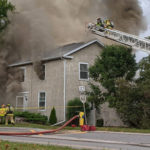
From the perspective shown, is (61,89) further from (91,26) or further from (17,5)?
(17,5)

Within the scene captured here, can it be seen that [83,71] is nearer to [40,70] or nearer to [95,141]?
[40,70]

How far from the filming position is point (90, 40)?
2373 centimetres

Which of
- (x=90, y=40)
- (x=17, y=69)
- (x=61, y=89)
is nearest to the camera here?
(x=61, y=89)

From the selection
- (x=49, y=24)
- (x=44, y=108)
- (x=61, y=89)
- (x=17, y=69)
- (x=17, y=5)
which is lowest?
(x=44, y=108)

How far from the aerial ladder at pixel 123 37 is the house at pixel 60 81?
3379 millimetres

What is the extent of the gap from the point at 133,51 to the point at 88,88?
5.21m

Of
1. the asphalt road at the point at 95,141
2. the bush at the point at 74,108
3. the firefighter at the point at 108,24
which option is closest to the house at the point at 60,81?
the bush at the point at 74,108

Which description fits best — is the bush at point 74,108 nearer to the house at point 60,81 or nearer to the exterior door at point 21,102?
the house at point 60,81

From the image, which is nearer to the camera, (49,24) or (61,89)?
(61,89)

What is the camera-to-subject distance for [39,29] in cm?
2391

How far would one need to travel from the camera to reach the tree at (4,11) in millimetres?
26109

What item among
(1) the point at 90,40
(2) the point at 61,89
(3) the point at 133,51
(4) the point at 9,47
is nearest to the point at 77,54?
(1) the point at 90,40

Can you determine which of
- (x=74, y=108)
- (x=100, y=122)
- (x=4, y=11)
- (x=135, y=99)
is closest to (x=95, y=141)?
(x=135, y=99)

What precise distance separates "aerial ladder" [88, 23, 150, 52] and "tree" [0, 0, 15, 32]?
9.43m
